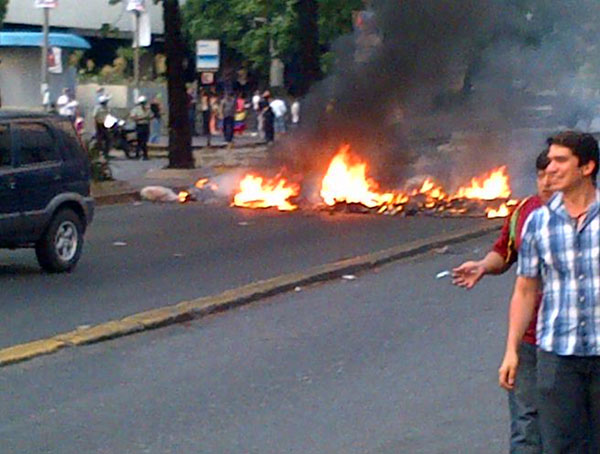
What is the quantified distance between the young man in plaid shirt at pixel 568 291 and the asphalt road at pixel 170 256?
575 centimetres

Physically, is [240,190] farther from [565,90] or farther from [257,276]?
[257,276]

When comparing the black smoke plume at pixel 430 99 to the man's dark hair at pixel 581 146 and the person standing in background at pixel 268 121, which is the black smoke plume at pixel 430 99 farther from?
the man's dark hair at pixel 581 146

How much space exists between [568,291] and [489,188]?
1877 cm

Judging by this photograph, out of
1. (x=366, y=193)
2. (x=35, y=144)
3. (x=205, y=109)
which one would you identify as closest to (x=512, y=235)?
(x=35, y=144)

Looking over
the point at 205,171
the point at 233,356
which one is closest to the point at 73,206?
the point at 233,356

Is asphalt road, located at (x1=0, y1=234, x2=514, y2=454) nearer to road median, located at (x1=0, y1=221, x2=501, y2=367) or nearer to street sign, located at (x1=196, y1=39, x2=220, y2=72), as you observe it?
road median, located at (x1=0, y1=221, x2=501, y2=367)

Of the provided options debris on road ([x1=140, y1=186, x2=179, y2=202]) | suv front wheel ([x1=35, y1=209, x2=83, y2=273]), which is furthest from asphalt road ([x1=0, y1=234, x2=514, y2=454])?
debris on road ([x1=140, y1=186, x2=179, y2=202])

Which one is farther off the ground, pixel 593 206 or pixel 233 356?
pixel 593 206

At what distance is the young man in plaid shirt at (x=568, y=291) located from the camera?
4945mm

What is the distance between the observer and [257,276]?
1396cm

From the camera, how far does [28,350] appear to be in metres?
9.73

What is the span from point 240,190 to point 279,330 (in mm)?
12930

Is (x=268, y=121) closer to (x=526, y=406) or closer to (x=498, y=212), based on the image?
(x=498, y=212)

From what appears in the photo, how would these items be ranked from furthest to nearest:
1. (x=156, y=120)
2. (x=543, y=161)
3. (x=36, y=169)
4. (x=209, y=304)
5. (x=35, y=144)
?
(x=156, y=120)
(x=35, y=144)
(x=36, y=169)
(x=209, y=304)
(x=543, y=161)
